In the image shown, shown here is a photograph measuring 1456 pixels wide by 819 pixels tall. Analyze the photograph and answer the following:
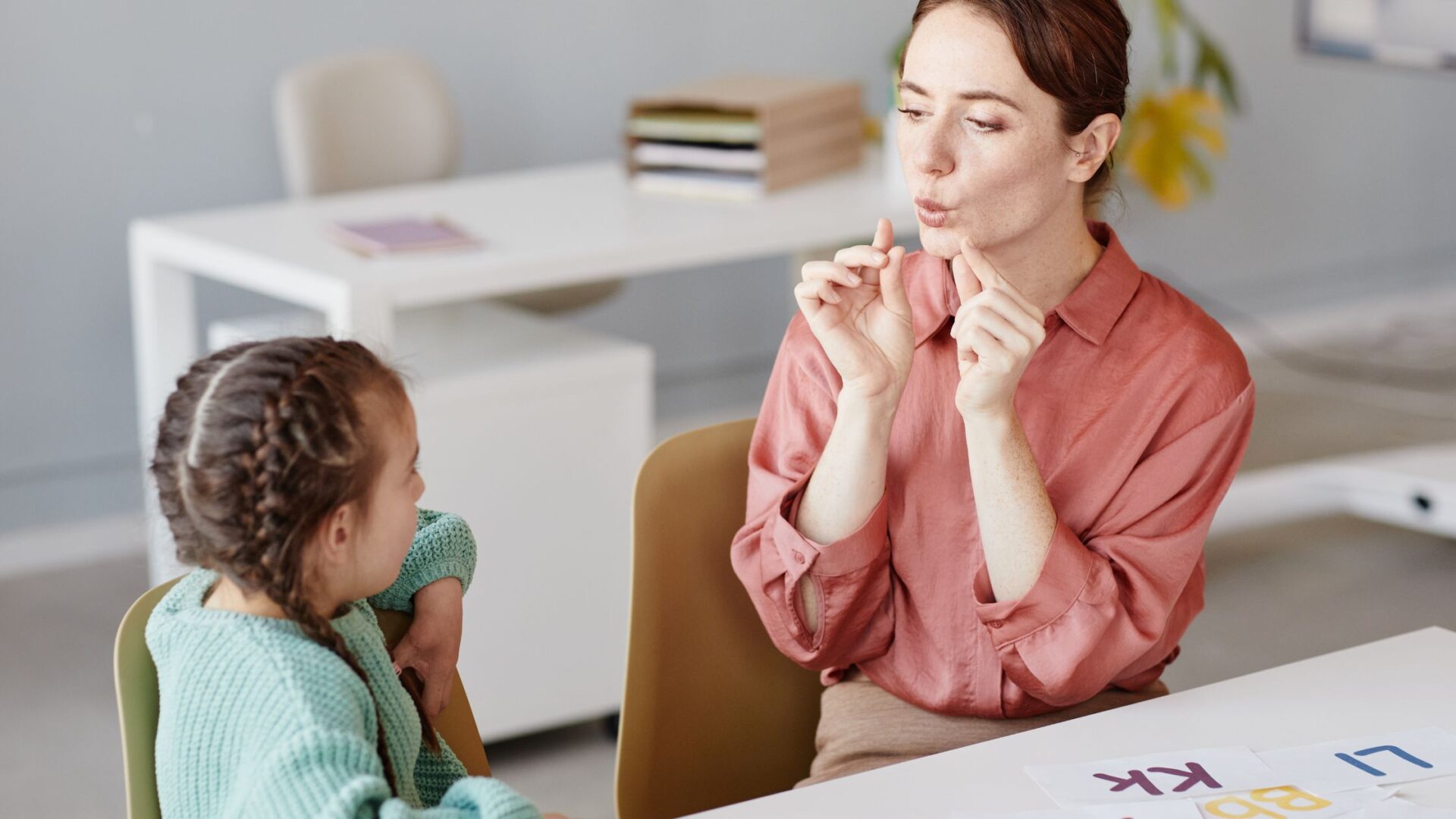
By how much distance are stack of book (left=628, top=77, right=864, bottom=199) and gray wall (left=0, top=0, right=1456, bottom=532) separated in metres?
0.87

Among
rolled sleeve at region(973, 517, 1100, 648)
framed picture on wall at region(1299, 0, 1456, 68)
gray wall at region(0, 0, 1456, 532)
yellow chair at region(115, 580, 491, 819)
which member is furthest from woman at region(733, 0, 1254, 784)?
gray wall at region(0, 0, 1456, 532)

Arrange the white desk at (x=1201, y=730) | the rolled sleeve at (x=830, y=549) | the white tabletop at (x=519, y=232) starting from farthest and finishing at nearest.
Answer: the white tabletop at (x=519, y=232) → the rolled sleeve at (x=830, y=549) → the white desk at (x=1201, y=730)

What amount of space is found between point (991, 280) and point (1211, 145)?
2.55 m

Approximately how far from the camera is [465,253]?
2379mm

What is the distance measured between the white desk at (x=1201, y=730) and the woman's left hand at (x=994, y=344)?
0.84 feet

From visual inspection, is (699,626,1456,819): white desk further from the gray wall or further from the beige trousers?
the gray wall

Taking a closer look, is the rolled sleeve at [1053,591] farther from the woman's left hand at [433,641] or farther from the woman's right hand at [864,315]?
the woman's left hand at [433,641]

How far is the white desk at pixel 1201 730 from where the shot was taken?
1.11m

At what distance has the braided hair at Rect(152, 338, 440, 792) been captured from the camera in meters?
1.04

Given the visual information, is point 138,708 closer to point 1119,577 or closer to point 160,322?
point 1119,577

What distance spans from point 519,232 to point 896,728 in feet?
4.23

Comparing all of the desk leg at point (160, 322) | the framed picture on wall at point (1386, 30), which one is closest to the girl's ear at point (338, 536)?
the desk leg at point (160, 322)

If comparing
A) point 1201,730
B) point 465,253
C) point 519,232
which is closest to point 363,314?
point 465,253

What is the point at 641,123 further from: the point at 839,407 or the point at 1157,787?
the point at 1157,787
